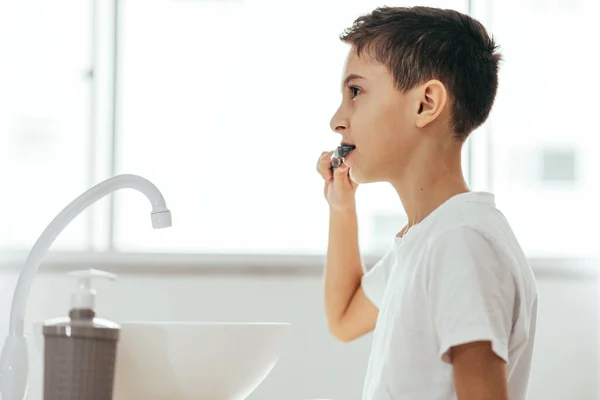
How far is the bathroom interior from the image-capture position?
2.09 m

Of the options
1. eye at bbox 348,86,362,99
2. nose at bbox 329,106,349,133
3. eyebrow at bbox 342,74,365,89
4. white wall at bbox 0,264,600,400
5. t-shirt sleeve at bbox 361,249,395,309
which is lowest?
white wall at bbox 0,264,600,400

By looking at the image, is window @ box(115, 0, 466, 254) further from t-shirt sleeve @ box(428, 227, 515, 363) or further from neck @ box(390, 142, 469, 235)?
t-shirt sleeve @ box(428, 227, 515, 363)

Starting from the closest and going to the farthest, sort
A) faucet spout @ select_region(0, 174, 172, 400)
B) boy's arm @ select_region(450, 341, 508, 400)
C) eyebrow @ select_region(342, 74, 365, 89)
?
boy's arm @ select_region(450, 341, 508, 400) < faucet spout @ select_region(0, 174, 172, 400) < eyebrow @ select_region(342, 74, 365, 89)

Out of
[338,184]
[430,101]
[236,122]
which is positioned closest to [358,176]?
[430,101]

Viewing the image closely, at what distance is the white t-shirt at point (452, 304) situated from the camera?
0.80 metres

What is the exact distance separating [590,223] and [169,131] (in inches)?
47.4

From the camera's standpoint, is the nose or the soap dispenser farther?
the nose

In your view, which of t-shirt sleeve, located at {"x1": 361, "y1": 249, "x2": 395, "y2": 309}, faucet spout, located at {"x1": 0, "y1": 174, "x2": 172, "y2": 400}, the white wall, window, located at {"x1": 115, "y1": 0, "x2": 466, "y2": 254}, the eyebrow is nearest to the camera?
faucet spout, located at {"x1": 0, "y1": 174, "x2": 172, "y2": 400}

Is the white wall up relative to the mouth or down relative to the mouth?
down

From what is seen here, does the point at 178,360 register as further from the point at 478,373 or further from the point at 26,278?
the point at 478,373

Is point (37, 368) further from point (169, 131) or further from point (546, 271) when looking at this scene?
point (546, 271)

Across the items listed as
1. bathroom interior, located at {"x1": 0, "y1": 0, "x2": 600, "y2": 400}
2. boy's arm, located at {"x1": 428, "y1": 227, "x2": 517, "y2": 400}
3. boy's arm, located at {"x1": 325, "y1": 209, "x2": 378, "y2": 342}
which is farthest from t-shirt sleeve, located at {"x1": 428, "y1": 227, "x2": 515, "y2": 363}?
bathroom interior, located at {"x1": 0, "y1": 0, "x2": 600, "y2": 400}

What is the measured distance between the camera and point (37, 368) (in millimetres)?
1987

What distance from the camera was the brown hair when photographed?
41.0 inches
